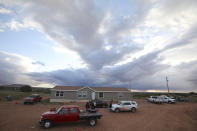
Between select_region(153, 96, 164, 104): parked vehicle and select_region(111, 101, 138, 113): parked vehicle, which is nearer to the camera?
select_region(111, 101, 138, 113): parked vehicle

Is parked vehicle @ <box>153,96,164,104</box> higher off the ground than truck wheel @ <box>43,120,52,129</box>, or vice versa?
truck wheel @ <box>43,120,52,129</box>

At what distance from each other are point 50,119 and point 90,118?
3.58 metres

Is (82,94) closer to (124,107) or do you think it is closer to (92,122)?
(124,107)

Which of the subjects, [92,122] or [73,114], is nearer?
[73,114]

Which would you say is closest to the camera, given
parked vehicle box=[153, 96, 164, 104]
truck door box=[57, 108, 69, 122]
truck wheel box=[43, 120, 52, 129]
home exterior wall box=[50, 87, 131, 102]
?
truck wheel box=[43, 120, 52, 129]

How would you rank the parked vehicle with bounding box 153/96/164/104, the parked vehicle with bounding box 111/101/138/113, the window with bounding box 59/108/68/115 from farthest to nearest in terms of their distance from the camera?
the parked vehicle with bounding box 153/96/164/104 → the parked vehicle with bounding box 111/101/138/113 → the window with bounding box 59/108/68/115

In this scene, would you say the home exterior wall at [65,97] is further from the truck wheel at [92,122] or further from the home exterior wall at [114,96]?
the truck wheel at [92,122]

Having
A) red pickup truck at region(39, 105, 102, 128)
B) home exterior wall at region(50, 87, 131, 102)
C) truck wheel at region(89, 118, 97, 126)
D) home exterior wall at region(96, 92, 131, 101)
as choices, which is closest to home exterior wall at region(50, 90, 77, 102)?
home exterior wall at region(50, 87, 131, 102)

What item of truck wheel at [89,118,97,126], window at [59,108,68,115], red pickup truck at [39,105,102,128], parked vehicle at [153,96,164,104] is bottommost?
parked vehicle at [153,96,164,104]

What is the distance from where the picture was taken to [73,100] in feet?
97.2

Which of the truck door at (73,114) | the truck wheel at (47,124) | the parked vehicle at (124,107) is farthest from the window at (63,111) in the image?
the parked vehicle at (124,107)

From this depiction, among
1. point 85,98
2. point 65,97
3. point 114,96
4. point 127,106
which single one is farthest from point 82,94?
point 127,106

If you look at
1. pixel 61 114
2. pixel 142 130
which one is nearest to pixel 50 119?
pixel 61 114

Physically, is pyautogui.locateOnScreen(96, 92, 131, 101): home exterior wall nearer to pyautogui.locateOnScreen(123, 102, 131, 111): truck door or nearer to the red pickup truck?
pyautogui.locateOnScreen(123, 102, 131, 111): truck door
